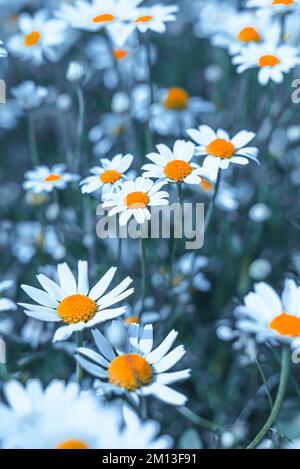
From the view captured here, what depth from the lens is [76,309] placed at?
1136 mm

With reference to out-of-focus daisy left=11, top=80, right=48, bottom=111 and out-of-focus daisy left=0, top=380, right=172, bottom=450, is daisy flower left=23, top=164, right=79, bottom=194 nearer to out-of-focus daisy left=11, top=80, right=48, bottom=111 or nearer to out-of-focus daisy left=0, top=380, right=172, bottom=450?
out-of-focus daisy left=11, top=80, right=48, bottom=111

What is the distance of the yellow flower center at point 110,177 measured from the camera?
A: 1.39 metres

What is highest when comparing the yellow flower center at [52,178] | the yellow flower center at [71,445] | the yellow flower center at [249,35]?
the yellow flower center at [249,35]

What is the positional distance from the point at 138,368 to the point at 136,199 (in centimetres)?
36

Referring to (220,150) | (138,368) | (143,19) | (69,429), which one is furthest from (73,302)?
(143,19)

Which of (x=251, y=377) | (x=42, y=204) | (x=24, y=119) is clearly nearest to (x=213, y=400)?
(x=251, y=377)

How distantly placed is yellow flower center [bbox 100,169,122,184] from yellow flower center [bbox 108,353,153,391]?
17.5 inches

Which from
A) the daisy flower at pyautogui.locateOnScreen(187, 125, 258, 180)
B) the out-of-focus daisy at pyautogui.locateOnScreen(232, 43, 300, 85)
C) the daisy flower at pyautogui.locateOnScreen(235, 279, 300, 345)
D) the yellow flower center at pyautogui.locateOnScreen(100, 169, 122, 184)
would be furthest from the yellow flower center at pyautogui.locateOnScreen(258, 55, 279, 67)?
the daisy flower at pyautogui.locateOnScreen(235, 279, 300, 345)

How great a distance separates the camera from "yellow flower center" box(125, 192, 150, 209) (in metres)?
1.26

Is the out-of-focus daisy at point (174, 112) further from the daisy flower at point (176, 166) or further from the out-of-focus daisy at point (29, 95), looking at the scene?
the daisy flower at point (176, 166)

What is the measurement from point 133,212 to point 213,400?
60cm

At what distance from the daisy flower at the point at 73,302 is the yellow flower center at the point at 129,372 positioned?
0.08 meters

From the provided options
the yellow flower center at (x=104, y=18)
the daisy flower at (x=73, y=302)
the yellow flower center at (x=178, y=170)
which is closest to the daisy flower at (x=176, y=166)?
the yellow flower center at (x=178, y=170)

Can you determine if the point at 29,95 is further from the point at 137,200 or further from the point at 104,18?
the point at 137,200
